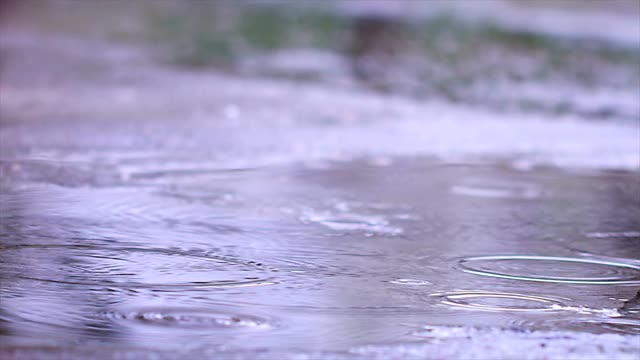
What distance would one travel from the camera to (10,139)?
8.32 m

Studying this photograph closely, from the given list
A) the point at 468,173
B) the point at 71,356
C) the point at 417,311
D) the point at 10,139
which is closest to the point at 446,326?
the point at 417,311

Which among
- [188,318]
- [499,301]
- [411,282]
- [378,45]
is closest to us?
[188,318]

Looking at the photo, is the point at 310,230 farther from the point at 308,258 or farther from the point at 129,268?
the point at 129,268

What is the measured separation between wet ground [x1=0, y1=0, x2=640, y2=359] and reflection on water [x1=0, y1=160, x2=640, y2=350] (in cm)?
1

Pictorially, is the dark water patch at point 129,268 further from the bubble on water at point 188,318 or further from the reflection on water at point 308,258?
the bubble on water at point 188,318

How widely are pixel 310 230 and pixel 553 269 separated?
1166mm

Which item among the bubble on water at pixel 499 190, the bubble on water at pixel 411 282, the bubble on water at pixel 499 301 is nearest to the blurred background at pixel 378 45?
the bubble on water at pixel 499 190

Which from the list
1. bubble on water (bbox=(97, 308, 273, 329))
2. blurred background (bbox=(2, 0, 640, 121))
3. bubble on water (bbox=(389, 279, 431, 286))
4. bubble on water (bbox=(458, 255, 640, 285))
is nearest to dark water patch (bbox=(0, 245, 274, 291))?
bubble on water (bbox=(97, 308, 273, 329))

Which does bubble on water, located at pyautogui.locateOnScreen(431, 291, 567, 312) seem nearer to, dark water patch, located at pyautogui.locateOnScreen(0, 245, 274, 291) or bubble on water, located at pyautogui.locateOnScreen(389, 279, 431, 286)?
bubble on water, located at pyautogui.locateOnScreen(389, 279, 431, 286)

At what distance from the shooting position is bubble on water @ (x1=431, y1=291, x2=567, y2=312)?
4.59 metres

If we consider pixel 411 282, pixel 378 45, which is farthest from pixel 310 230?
pixel 378 45

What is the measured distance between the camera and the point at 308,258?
17.5ft

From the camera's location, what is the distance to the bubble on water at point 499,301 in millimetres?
4588

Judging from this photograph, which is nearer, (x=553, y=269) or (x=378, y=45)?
(x=553, y=269)
